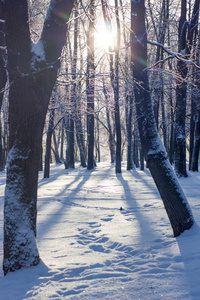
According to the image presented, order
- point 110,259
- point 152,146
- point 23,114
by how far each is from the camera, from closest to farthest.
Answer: point 23,114
point 110,259
point 152,146

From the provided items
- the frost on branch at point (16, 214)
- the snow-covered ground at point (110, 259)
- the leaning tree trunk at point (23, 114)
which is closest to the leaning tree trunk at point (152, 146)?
the snow-covered ground at point (110, 259)

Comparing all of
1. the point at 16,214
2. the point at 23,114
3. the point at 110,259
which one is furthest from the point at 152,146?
the point at 16,214

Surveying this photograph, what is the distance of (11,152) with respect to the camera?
3199 millimetres

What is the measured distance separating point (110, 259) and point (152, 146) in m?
2.07

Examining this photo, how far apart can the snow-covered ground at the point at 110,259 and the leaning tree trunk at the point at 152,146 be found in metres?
0.37

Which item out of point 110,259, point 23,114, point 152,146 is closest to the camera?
point 23,114

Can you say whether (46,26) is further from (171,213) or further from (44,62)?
(171,213)

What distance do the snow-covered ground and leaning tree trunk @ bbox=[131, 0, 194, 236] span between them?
0.37 meters

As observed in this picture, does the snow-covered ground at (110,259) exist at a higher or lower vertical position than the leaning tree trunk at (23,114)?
lower

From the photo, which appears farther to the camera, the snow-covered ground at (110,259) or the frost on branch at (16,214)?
the frost on branch at (16,214)

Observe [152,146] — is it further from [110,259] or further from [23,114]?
[23,114]

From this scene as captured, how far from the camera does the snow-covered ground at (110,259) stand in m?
2.77

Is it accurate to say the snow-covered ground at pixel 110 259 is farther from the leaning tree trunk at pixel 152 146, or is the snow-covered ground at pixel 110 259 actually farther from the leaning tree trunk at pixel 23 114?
the leaning tree trunk at pixel 23 114

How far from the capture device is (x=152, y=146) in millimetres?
4285
